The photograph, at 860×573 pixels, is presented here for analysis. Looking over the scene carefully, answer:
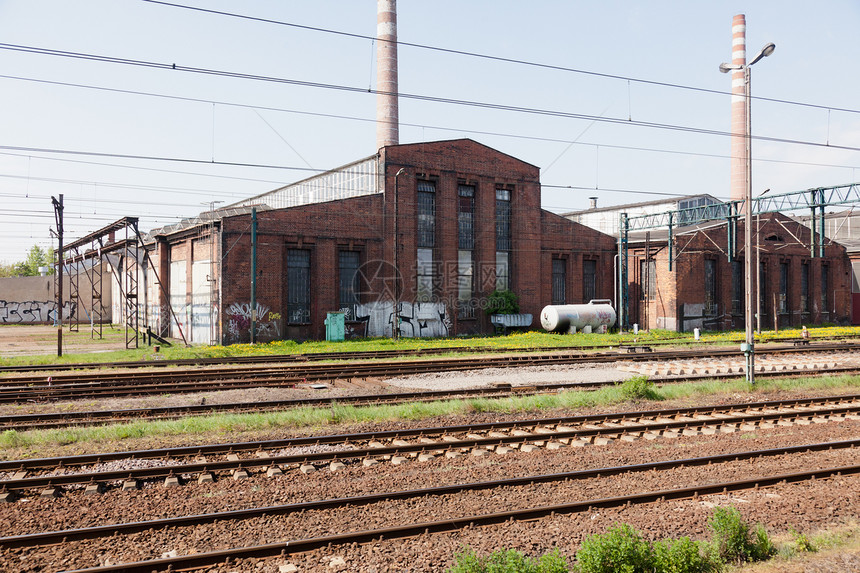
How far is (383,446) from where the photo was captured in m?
9.41

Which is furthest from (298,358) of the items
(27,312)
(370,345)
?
(27,312)

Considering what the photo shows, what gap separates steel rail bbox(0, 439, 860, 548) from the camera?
591 centimetres

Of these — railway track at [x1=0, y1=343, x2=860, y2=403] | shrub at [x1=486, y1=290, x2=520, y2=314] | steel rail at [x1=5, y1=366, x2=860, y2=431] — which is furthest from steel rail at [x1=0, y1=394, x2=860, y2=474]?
shrub at [x1=486, y1=290, x2=520, y2=314]

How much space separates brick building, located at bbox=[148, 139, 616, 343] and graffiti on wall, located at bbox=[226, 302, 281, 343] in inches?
1.9

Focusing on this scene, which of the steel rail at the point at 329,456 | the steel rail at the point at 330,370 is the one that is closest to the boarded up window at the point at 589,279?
the steel rail at the point at 330,370

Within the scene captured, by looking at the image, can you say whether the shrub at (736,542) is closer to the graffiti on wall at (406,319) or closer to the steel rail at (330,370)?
the steel rail at (330,370)

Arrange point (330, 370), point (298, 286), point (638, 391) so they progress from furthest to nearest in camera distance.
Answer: point (298, 286)
point (330, 370)
point (638, 391)

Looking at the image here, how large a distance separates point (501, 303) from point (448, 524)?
28540mm

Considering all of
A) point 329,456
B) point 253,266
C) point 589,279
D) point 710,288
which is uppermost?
point 253,266

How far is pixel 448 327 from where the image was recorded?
33031mm

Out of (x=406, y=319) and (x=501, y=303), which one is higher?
(x=501, y=303)

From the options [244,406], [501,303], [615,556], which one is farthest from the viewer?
[501,303]

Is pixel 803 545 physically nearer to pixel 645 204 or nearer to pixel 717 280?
pixel 717 280

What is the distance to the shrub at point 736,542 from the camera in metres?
5.58
